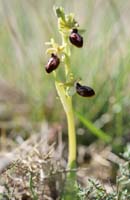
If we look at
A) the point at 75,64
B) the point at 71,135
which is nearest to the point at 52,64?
the point at 71,135

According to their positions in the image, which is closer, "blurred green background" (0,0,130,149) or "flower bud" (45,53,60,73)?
"flower bud" (45,53,60,73)

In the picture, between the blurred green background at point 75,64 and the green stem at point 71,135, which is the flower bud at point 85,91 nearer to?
the green stem at point 71,135

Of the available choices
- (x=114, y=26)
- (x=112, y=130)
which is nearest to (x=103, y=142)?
(x=112, y=130)

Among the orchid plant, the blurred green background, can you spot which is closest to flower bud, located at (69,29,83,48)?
the orchid plant

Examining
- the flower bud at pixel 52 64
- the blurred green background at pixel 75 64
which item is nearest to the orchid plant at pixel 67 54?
the flower bud at pixel 52 64

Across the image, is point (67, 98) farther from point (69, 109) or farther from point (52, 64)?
point (52, 64)

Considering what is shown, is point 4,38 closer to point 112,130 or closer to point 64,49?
point 112,130

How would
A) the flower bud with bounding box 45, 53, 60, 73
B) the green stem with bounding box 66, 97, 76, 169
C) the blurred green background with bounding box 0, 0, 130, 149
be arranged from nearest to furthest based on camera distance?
the flower bud with bounding box 45, 53, 60, 73, the green stem with bounding box 66, 97, 76, 169, the blurred green background with bounding box 0, 0, 130, 149

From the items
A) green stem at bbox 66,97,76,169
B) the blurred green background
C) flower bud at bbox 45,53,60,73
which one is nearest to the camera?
flower bud at bbox 45,53,60,73

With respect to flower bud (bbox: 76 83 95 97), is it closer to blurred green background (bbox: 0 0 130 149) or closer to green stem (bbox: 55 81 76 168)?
green stem (bbox: 55 81 76 168)
